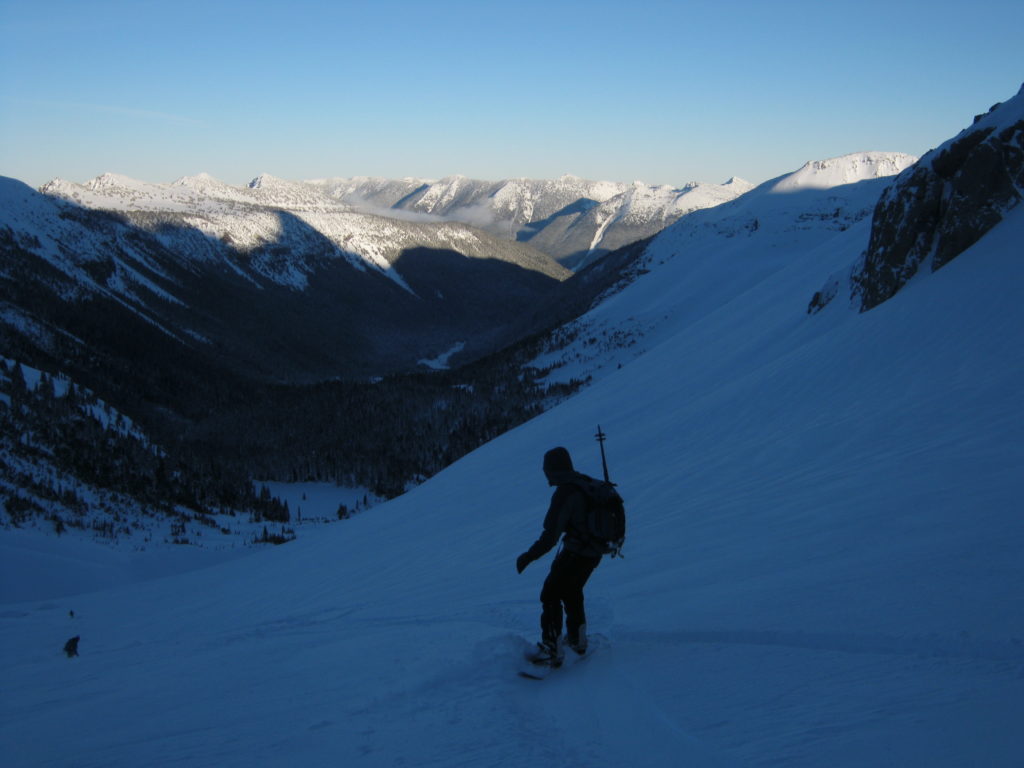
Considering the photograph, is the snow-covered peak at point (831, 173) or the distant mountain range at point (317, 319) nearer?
the distant mountain range at point (317, 319)

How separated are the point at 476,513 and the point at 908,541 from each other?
32.6 feet

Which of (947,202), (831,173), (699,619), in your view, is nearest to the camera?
(699,619)

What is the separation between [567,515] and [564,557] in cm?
41

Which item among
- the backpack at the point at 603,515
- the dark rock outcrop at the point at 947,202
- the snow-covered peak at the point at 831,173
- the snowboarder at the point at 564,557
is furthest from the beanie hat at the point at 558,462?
the snow-covered peak at the point at 831,173

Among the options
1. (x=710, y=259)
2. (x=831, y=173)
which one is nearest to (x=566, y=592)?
(x=710, y=259)

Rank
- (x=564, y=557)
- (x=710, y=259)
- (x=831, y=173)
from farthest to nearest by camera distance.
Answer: (x=831, y=173) → (x=710, y=259) → (x=564, y=557)

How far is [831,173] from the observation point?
91.8 m

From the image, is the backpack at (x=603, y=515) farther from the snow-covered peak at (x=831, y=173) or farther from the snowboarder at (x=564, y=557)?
the snow-covered peak at (x=831, y=173)

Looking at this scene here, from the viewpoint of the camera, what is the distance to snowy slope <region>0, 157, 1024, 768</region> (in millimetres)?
4301

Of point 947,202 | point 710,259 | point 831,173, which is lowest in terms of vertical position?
Answer: point 947,202

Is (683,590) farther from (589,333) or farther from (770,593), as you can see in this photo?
(589,333)

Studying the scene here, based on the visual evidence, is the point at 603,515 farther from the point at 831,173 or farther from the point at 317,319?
the point at 317,319

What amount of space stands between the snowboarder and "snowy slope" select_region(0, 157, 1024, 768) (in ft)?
0.90

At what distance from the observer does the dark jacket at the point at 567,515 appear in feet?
Result: 17.4
